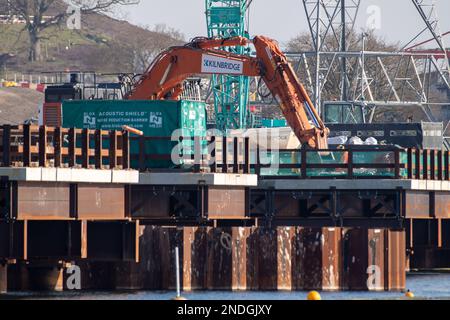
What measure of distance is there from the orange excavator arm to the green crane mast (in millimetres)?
40568

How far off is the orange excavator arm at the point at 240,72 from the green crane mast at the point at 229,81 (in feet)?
133

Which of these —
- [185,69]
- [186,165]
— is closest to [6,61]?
[185,69]

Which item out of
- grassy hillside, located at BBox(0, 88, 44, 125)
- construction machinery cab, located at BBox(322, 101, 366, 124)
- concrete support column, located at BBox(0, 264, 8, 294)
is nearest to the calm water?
concrete support column, located at BBox(0, 264, 8, 294)

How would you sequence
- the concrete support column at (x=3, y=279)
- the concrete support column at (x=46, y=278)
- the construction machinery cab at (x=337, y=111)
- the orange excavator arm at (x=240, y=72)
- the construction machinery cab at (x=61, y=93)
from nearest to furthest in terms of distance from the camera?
1. the concrete support column at (x=3, y=279)
2. the concrete support column at (x=46, y=278)
3. the construction machinery cab at (x=61, y=93)
4. the orange excavator arm at (x=240, y=72)
5. the construction machinery cab at (x=337, y=111)

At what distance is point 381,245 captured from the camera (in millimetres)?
50250

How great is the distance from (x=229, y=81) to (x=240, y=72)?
43.4m

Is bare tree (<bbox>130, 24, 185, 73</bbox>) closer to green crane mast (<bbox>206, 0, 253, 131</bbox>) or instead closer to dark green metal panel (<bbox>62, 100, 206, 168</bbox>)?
green crane mast (<bbox>206, 0, 253, 131</bbox>)

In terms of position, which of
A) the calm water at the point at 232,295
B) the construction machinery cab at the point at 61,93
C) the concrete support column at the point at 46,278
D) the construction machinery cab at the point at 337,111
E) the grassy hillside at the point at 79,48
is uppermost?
the grassy hillside at the point at 79,48

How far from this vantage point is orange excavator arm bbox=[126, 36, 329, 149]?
65188 millimetres

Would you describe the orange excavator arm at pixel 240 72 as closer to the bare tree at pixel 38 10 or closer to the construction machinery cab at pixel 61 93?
the construction machinery cab at pixel 61 93

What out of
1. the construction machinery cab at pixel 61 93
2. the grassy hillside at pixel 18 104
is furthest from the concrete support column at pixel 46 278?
the grassy hillside at pixel 18 104

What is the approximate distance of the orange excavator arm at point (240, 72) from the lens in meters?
65.2

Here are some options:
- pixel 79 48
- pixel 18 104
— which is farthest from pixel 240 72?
pixel 79 48
